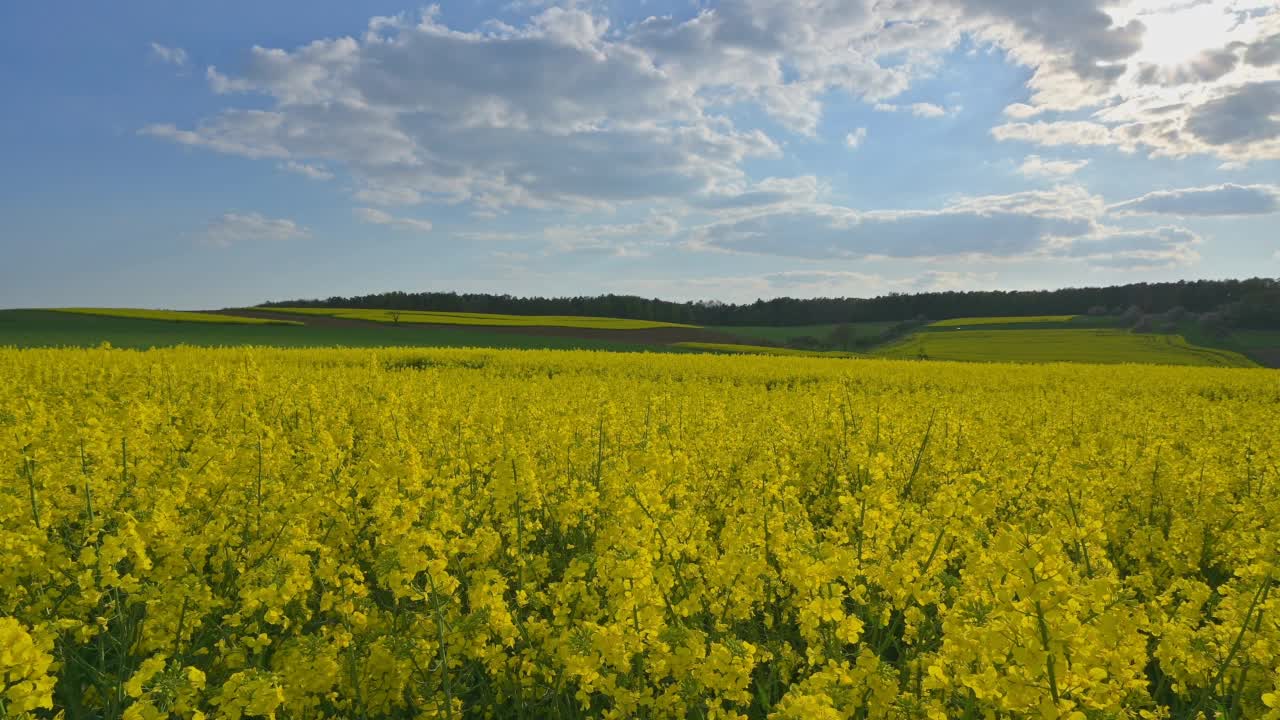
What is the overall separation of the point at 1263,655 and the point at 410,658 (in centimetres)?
386

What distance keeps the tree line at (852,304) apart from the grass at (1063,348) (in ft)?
72.5

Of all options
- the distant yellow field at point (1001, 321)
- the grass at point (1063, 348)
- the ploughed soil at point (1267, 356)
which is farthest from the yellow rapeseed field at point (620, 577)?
the distant yellow field at point (1001, 321)

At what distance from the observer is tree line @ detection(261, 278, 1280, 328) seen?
82.2 m

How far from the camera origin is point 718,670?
2768 mm

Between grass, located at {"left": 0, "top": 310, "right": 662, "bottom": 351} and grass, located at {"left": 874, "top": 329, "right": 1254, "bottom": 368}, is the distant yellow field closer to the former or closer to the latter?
grass, located at {"left": 874, "top": 329, "right": 1254, "bottom": 368}

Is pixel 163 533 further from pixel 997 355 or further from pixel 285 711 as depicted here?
pixel 997 355

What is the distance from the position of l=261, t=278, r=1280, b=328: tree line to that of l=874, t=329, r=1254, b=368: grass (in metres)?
22.1

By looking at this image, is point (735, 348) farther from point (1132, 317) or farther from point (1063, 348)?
point (1132, 317)

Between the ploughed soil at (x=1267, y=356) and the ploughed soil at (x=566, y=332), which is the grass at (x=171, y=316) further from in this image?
the ploughed soil at (x=1267, y=356)

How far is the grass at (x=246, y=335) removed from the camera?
43.7m

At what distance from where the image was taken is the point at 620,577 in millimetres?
2984

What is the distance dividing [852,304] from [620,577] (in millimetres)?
100676

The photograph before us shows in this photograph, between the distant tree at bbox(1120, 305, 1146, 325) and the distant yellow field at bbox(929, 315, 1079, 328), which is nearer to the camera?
the distant tree at bbox(1120, 305, 1146, 325)

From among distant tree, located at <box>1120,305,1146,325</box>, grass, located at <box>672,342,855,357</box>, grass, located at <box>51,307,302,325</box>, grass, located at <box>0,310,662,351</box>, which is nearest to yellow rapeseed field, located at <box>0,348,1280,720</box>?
grass, located at <box>0,310,662,351</box>
